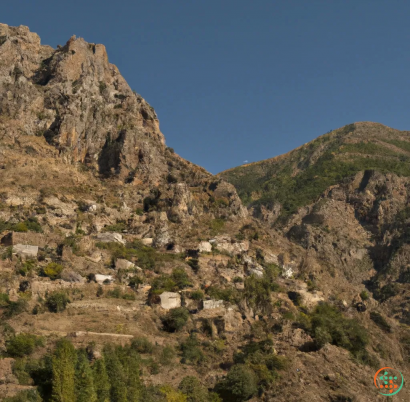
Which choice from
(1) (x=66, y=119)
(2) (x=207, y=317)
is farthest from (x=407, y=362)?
(1) (x=66, y=119)

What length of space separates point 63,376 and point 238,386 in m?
11.6

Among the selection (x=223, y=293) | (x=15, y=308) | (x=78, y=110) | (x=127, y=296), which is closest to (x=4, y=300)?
(x=15, y=308)

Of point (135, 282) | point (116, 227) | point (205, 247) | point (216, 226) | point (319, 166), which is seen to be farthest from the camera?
point (319, 166)

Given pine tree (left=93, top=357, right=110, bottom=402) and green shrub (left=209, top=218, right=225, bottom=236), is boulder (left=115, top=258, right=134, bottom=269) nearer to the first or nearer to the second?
green shrub (left=209, top=218, right=225, bottom=236)

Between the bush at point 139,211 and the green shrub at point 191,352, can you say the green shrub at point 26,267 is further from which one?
the bush at point 139,211

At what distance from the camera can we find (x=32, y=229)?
2015 inches

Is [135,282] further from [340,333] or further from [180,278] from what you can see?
[340,333]

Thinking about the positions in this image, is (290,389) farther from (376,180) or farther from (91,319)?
(376,180)

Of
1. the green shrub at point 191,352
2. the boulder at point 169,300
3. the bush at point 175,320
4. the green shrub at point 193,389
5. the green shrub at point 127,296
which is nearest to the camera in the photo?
the green shrub at point 193,389

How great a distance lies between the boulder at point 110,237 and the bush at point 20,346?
2378cm

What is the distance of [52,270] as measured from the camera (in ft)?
144

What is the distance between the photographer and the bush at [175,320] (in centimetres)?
4150

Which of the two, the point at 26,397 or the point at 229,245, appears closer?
the point at 26,397

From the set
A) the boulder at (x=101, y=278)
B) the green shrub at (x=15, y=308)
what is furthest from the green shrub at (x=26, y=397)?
the boulder at (x=101, y=278)
